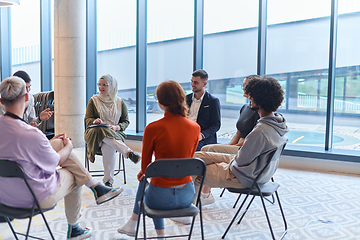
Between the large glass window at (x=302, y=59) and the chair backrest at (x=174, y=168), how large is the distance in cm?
399

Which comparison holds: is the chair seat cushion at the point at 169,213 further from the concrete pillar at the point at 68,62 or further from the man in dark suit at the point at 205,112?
the concrete pillar at the point at 68,62

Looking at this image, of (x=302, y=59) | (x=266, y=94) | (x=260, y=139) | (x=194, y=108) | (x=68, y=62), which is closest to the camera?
(x=260, y=139)

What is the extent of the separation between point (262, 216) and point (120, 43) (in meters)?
5.04

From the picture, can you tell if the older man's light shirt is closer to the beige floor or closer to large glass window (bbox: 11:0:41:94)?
the beige floor

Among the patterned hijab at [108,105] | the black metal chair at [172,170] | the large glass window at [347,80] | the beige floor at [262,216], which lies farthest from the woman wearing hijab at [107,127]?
the large glass window at [347,80]

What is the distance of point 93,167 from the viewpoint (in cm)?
552

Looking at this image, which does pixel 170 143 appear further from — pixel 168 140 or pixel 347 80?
pixel 347 80

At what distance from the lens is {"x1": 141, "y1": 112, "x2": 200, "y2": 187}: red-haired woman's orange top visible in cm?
249

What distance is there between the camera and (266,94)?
2881 mm

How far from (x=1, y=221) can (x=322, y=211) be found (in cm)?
312

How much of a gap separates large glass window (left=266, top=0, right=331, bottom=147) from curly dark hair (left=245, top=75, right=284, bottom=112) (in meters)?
3.17

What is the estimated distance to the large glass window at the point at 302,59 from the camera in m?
5.67

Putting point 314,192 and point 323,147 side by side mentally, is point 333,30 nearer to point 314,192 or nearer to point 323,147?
point 323,147

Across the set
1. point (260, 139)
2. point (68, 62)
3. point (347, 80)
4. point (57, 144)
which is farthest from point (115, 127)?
point (347, 80)
